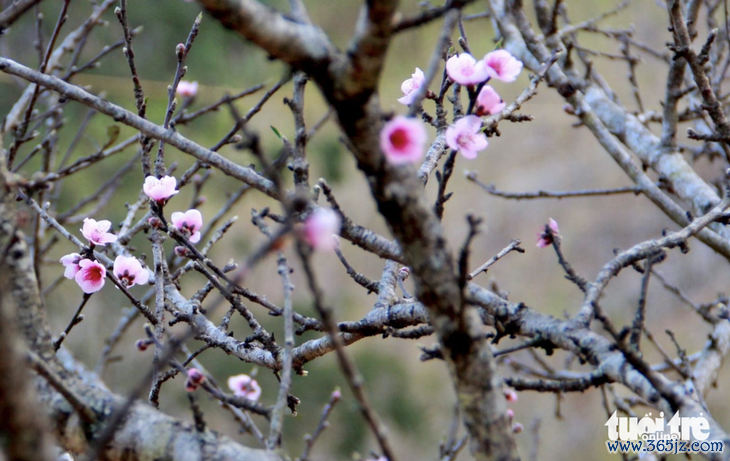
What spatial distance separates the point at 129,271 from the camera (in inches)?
38.6

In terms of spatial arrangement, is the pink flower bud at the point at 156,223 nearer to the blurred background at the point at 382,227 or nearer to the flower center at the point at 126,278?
the flower center at the point at 126,278

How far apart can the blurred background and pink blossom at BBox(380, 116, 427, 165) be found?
3.16 m

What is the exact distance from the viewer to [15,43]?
3965 millimetres

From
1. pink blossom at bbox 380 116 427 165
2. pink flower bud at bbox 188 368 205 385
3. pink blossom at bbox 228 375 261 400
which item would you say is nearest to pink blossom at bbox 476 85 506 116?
pink blossom at bbox 380 116 427 165

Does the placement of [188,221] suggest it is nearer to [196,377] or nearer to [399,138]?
[196,377]

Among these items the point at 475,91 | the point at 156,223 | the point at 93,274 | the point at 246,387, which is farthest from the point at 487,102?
the point at 246,387

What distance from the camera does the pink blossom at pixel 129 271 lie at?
0.97 m

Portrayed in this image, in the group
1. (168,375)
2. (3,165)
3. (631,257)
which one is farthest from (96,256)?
(631,257)

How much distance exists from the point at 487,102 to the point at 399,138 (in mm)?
279

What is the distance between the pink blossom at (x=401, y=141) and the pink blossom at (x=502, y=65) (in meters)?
0.27

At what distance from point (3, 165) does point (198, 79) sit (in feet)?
12.7

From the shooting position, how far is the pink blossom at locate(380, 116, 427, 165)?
46 cm

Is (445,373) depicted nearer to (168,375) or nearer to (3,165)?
(168,375)

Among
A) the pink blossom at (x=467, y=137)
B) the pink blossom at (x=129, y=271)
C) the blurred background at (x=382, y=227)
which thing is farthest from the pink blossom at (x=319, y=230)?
the blurred background at (x=382, y=227)
